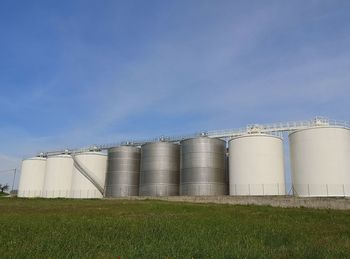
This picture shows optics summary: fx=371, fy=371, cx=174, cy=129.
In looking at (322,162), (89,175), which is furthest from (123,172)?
(322,162)

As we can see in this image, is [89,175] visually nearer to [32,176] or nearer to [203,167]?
[32,176]

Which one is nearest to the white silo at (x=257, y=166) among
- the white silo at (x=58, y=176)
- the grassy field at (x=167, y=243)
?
the grassy field at (x=167, y=243)

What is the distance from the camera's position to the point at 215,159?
55.9m

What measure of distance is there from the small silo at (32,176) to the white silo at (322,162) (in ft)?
178

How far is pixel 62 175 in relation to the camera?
240 ft

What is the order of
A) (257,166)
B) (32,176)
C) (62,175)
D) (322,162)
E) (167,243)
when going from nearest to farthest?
(167,243)
(322,162)
(257,166)
(62,175)
(32,176)

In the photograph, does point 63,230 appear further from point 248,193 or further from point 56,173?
point 56,173

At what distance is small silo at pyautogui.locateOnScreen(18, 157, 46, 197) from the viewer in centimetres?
7831

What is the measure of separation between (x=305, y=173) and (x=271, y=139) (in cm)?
713

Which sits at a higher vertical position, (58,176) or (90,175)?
(58,176)

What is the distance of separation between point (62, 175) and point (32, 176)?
1007cm

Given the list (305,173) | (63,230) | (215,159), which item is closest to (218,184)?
(215,159)

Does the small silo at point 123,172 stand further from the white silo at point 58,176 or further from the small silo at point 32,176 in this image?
the small silo at point 32,176

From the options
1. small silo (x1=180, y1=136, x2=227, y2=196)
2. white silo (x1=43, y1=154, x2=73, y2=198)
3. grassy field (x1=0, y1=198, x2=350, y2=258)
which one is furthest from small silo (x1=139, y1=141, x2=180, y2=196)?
grassy field (x1=0, y1=198, x2=350, y2=258)
